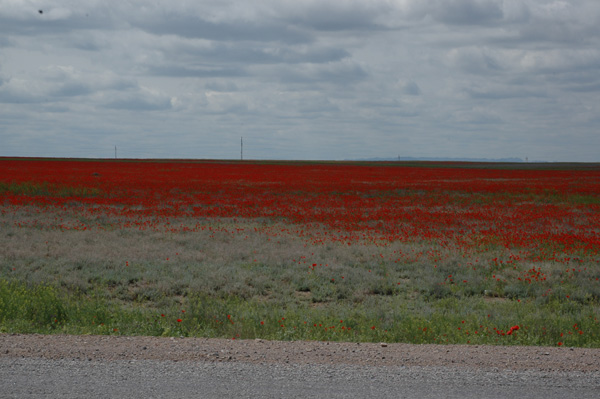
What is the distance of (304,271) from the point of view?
14.2 metres

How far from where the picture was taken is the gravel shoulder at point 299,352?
631 cm

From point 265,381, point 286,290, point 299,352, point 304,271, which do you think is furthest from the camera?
point 304,271

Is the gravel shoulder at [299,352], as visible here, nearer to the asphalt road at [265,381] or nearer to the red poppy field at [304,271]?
the asphalt road at [265,381]

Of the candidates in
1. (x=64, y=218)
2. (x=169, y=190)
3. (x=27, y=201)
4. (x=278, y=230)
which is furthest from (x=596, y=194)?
(x=27, y=201)

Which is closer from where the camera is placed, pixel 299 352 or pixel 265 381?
pixel 265 381

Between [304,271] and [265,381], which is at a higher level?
[265,381]

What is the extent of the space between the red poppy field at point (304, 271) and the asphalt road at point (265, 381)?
1965 millimetres

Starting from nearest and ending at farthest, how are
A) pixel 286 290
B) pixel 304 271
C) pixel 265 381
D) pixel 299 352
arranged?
pixel 265 381 < pixel 299 352 < pixel 286 290 < pixel 304 271

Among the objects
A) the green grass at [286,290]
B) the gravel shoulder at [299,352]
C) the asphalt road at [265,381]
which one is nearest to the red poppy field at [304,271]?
the green grass at [286,290]

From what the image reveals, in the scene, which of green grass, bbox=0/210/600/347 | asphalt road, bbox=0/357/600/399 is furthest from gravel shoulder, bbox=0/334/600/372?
green grass, bbox=0/210/600/347

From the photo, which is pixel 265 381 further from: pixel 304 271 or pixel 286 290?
pixel 304 271

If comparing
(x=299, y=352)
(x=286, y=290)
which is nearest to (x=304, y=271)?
(x=286, y=290)

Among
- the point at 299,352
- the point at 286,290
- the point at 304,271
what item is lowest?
the point at 286,290

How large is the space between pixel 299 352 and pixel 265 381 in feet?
3.44
